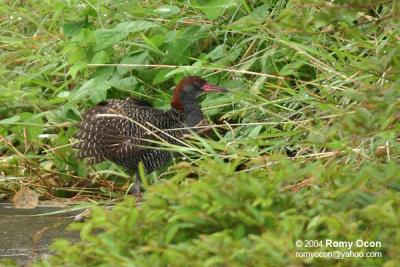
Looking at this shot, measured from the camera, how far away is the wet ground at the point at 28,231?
4770 millimetres

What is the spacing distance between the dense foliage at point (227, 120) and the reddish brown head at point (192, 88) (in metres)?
0.10

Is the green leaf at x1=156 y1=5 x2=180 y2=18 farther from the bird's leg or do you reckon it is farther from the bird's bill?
the bird's leg

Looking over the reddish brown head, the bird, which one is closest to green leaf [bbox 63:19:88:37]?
the bird

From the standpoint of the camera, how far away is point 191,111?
6684 millimetres

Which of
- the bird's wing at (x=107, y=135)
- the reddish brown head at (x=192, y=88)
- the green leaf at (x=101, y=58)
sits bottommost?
the bird's wing at (x=107, y=135)

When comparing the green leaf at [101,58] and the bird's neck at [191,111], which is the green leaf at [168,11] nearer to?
the green leaf at [101,58]

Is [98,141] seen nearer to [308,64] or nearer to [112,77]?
[112,77]

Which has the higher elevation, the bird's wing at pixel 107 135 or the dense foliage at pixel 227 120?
the dense foliage at pixel 227 120

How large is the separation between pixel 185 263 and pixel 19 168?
341cm

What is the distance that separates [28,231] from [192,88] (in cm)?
159

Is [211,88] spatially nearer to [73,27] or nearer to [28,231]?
[73,27]

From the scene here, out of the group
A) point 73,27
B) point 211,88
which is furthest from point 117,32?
point 211,88

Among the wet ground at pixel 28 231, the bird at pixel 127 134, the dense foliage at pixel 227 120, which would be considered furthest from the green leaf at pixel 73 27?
the wet ground at pixel 28 231

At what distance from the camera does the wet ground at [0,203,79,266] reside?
477 centimetres
